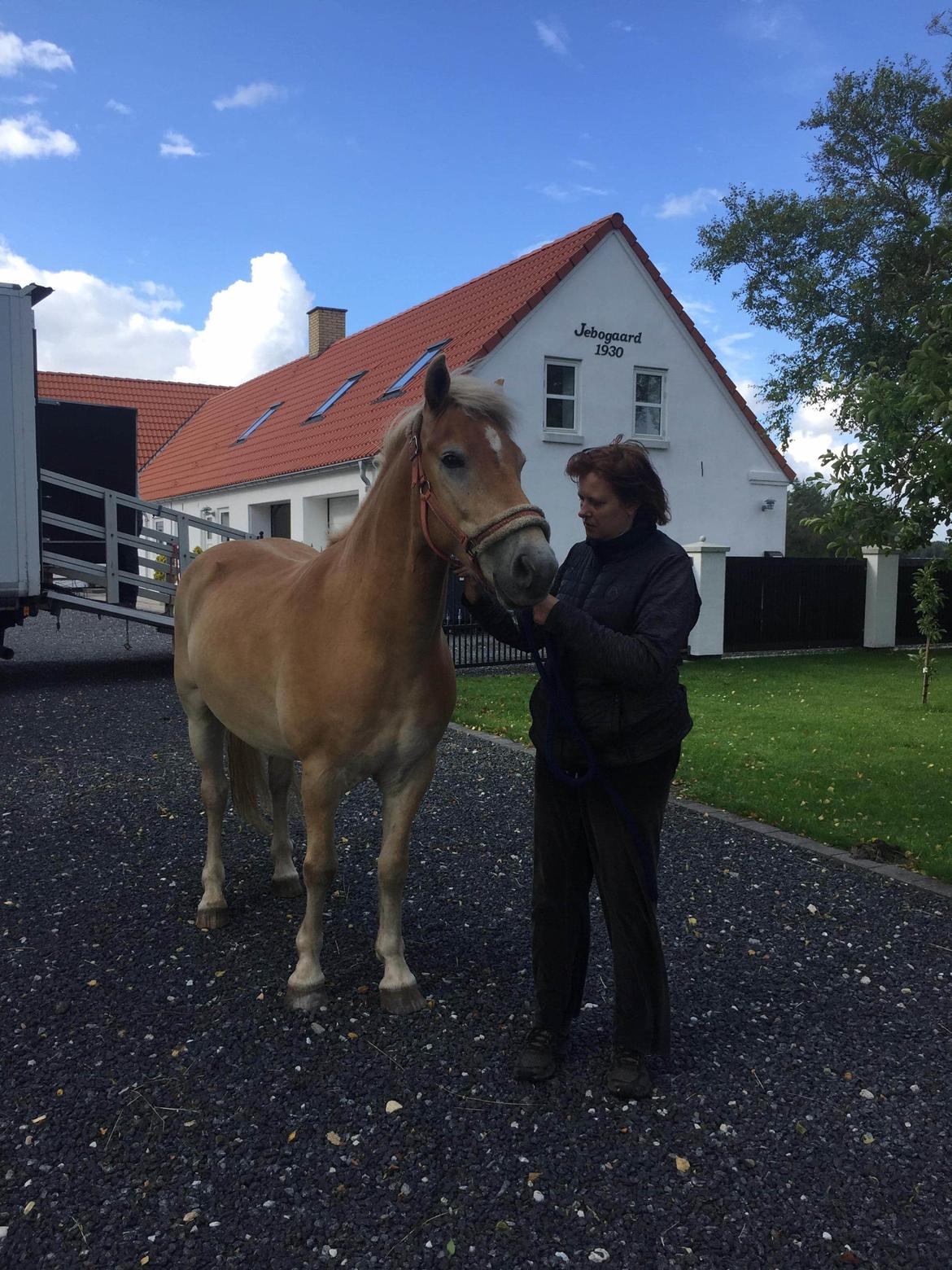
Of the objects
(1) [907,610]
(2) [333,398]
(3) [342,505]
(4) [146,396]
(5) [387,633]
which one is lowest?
(1) [907,610]

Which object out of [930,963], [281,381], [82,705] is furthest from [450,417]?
[281,381]

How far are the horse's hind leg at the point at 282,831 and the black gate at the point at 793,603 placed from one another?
11217mm

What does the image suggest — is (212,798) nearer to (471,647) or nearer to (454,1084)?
(454,1084)

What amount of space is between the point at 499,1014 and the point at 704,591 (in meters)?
11.1

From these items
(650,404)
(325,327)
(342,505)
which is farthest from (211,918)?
(325,327)

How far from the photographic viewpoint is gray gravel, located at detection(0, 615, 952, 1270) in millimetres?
2293

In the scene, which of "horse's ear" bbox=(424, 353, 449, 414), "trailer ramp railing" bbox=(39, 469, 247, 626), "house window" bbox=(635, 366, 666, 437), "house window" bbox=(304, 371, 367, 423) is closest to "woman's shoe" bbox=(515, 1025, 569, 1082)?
"horse's ear" bbox=(424, 353, 449, 414)

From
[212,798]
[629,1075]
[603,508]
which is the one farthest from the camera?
[212,798]

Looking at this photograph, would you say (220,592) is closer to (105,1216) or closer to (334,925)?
(334,925)

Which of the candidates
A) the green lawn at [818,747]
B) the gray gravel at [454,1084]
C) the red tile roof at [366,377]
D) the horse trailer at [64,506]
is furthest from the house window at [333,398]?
the gray gravel at [454,1084]

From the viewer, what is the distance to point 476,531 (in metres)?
2.52

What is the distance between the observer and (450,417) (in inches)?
105

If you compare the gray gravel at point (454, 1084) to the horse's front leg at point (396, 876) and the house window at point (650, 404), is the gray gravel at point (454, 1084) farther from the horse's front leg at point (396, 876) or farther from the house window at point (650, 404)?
the house window at point (650, 404)

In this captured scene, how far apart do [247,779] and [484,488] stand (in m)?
2.53
